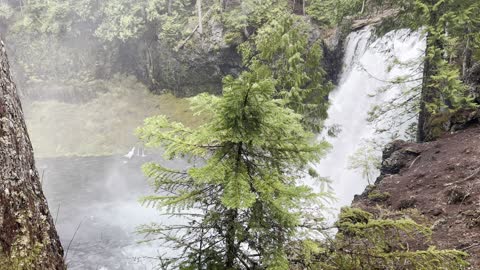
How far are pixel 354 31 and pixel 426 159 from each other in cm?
1176

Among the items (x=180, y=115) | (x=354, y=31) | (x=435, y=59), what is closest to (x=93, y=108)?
(x=180, y=115)

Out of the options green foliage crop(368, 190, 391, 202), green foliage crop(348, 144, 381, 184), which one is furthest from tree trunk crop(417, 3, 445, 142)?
green foliage crop(368, 190, 391, 202)

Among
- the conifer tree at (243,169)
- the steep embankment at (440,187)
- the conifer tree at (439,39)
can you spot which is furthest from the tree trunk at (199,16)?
the conifer tree at (243,169)

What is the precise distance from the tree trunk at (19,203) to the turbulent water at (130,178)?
7.05 metres

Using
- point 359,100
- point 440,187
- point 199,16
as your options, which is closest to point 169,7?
point 199,16

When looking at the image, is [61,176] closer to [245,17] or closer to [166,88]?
[166,88]

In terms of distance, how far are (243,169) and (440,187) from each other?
17.6 feet

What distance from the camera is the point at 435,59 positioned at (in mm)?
9102

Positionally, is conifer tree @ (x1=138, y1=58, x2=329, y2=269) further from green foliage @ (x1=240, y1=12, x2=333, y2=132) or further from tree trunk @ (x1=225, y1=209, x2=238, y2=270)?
green foliage @ (x1=240, y1=12, x2=333, y2=132)

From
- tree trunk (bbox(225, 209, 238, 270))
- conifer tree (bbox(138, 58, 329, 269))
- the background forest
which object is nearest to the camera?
conifer tree (bbox(138, 58, 329, 269))

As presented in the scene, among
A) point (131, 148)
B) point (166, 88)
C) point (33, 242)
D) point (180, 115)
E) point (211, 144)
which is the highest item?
point (166, 88)

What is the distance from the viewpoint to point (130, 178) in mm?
20344

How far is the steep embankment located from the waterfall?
4.49 metres

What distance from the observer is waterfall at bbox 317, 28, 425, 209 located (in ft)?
47.6
